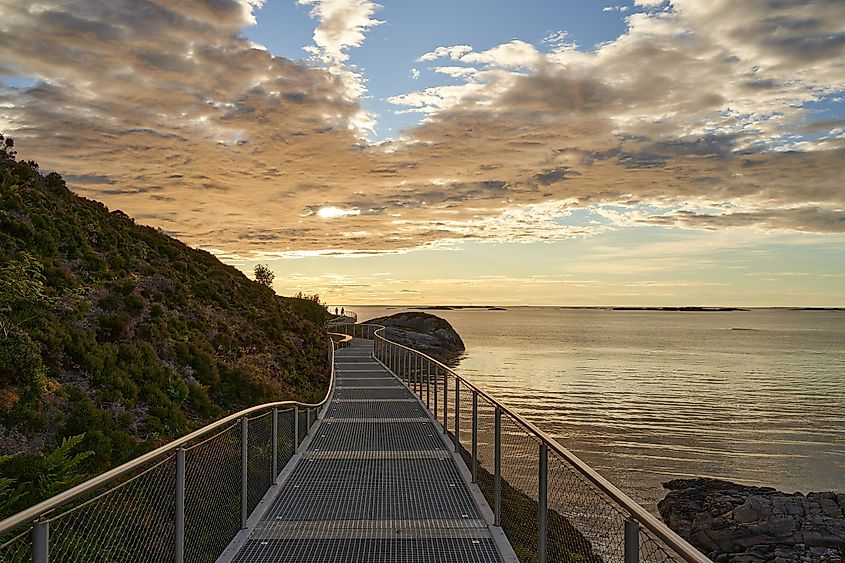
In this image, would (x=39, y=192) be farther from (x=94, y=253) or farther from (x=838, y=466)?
(x=838, y=466)

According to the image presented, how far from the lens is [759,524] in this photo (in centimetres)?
1617

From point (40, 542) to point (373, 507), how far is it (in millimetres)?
4287

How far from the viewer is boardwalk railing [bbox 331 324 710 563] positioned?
2.89 m

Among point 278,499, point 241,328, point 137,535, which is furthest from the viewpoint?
point 241,328

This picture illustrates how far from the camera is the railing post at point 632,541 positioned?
9.39 ft

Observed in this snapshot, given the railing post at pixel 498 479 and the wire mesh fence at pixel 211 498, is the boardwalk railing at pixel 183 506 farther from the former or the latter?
the railing post at pixel 498 479

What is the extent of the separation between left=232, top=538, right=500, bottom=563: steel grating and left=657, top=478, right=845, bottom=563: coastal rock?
12002 mm

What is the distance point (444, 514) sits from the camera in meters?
6.51

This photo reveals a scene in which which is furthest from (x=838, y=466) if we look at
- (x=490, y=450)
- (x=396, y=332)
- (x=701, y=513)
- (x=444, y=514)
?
(x=396, y=332)

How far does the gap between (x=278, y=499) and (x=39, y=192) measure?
57.7 feet

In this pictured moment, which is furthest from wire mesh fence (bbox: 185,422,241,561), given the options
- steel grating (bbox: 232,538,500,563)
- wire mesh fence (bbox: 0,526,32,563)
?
wire mesh fence (bbox: 0,526,32,563)

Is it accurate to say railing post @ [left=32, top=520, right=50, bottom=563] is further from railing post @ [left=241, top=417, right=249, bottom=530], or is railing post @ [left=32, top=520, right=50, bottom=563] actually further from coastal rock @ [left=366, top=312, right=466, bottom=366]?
coastal rock @ [left=366, top=312, right=466, bottom=366]

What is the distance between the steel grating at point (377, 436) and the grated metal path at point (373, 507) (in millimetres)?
15

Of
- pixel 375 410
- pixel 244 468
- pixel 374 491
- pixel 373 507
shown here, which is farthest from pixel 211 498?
pixel 375 410
